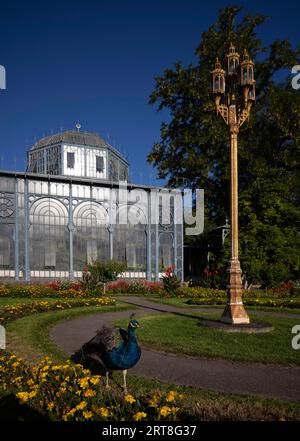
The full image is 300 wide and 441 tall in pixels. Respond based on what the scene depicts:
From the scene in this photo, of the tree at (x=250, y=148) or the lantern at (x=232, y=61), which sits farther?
the tree at (x=250, y=148)

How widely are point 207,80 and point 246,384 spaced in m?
21.4

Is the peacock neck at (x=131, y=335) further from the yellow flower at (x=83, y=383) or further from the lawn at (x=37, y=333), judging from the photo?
the lawn at (x=37, y=333)

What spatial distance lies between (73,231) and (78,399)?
2201 centimetres

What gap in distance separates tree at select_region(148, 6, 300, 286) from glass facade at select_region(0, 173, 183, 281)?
157 inches

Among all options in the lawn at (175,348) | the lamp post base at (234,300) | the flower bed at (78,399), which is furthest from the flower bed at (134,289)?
the flower bed at (78,399)

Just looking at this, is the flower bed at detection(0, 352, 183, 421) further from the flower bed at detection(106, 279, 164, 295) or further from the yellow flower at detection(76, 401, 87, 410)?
the flower bed at detection(106, 279, 164, 295)

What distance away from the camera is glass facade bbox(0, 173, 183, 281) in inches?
976

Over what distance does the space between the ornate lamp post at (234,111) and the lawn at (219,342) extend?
98 cm

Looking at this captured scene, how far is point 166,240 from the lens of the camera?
29.2 metres

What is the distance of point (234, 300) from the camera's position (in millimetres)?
11203

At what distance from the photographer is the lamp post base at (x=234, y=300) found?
36.6 feet

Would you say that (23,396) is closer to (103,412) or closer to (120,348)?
(103,412)
